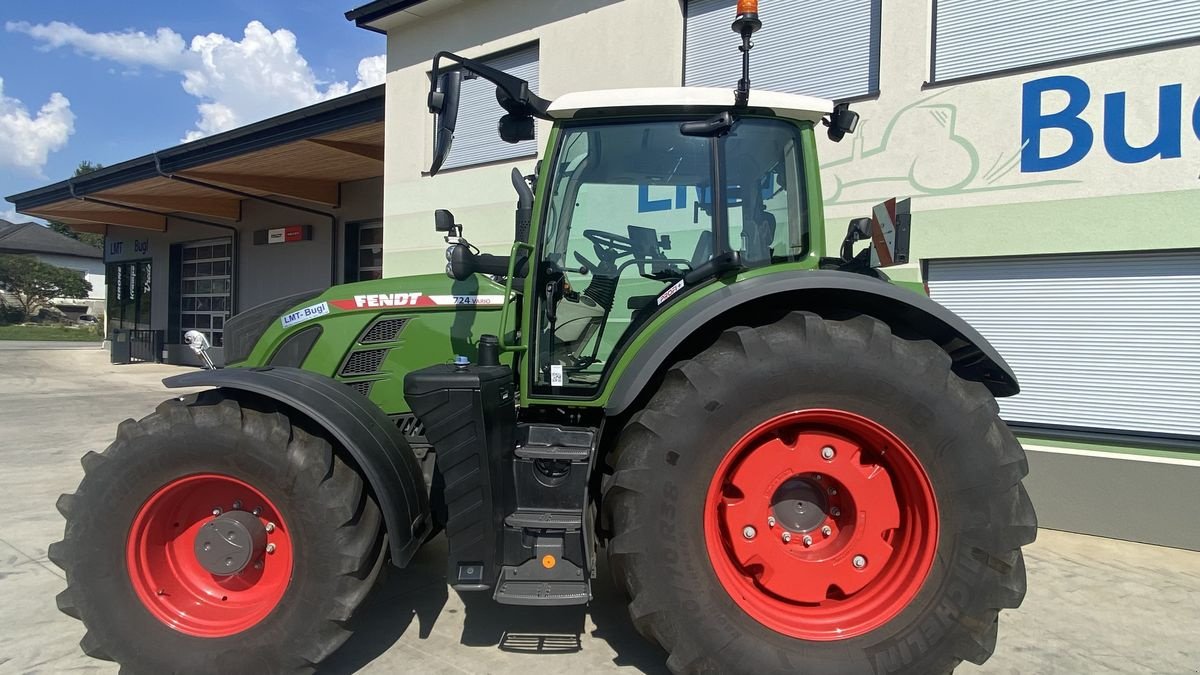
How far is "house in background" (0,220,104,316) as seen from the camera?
147 feet

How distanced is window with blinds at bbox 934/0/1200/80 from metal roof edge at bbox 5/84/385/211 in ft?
22.7

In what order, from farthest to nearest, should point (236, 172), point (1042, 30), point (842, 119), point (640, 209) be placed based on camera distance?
point (236, 172) → point (1042, 30) → point (842, 119) → point (640, 209)

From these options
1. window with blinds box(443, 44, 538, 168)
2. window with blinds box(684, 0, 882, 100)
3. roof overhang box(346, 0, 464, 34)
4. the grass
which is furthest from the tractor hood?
the grass

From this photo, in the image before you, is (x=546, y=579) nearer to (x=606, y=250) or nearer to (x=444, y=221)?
(x=606, y=250)

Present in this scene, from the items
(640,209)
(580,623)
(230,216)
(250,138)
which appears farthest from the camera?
(230,216)

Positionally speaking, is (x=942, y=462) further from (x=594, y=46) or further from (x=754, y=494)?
(x=594, y=46)

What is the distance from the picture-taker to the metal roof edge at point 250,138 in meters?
9.24

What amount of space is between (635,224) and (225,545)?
209 centimetres

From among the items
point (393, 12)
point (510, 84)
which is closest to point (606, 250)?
point (510, 84)

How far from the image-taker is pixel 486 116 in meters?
7.78

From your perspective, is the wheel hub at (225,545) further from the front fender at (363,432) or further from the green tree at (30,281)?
the green tree at (30,281)

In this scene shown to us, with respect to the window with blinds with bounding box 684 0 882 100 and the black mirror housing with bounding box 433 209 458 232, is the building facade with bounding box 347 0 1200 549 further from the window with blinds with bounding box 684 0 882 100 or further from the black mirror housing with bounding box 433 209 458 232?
the black mirror housing with bounding box 433 209 458 232

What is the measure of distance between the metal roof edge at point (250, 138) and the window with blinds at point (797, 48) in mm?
4779

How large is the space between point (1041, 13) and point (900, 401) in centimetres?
408
